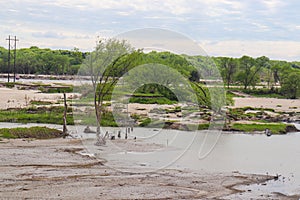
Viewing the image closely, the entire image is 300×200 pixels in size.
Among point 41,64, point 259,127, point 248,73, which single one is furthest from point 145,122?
point 41,64

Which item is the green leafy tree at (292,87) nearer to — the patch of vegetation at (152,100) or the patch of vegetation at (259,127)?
the patch of vegetation at (152,100)

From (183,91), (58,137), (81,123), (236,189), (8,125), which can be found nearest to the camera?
(236,189)

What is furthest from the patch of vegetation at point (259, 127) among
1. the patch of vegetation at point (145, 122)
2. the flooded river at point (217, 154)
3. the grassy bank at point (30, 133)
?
the grassy bank at point (30, 133)

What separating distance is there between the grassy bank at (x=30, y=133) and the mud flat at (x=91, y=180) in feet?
15.3

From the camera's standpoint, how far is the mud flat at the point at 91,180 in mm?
17219

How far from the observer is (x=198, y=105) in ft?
142

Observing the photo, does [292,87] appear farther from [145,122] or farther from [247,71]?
[145,122]

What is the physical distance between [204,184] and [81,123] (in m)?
20.1

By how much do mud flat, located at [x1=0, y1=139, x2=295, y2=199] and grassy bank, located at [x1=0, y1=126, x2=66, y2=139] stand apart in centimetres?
467

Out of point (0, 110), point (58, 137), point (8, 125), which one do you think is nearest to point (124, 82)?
point (58, 137)

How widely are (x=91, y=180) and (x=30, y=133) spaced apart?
12506 millimetres

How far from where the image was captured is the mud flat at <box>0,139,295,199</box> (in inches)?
678

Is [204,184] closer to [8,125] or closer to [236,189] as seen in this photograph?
[236,189]

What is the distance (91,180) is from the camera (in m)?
19.2
